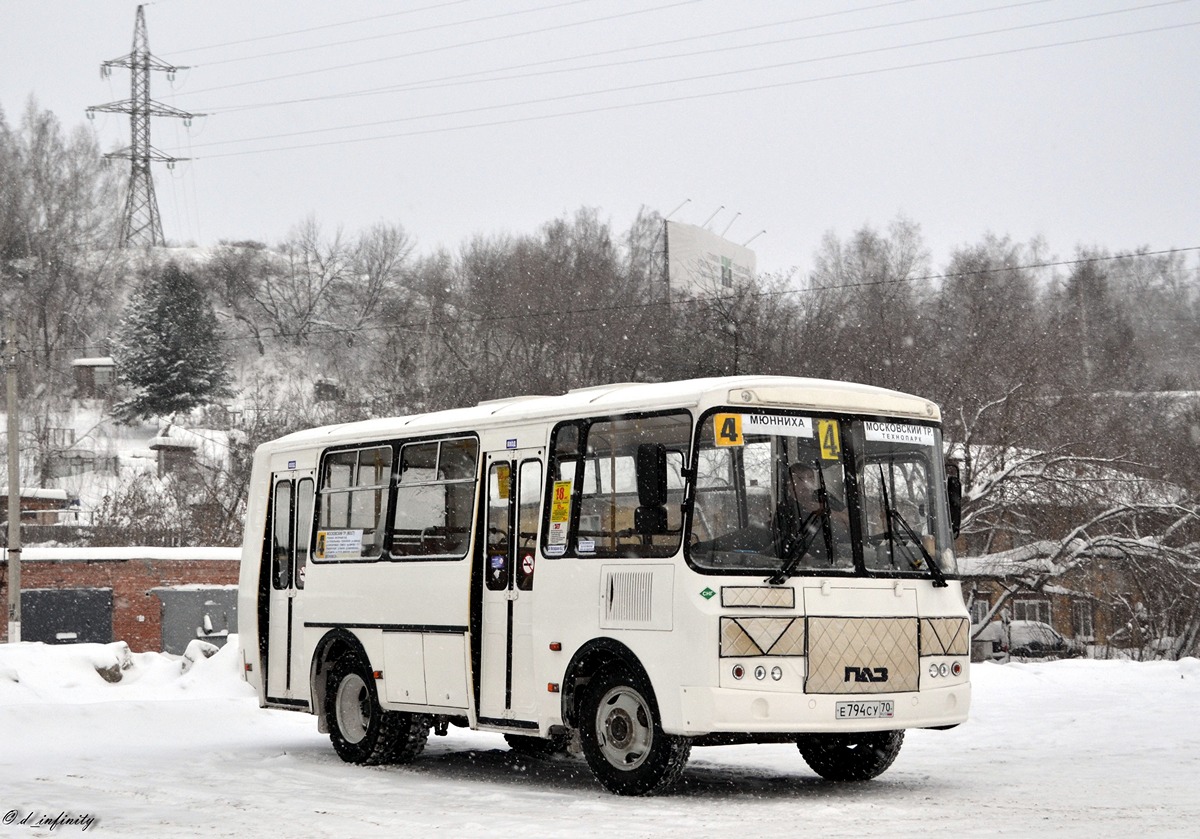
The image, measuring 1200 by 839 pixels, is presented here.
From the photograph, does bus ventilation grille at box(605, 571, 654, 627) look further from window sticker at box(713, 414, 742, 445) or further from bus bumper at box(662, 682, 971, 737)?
window sticker at box(713, 414, 742, 445)

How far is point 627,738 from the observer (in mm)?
11383

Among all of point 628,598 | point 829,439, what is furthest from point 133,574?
point 829,439

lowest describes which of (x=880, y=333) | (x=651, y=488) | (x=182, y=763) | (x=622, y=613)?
(x=182, y=763)

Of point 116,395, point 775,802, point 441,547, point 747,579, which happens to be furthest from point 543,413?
point 116,395

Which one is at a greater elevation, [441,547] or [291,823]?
[441,547]

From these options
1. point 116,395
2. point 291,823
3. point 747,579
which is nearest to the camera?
point 291,823

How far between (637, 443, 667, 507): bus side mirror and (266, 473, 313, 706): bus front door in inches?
211

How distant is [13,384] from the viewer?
3375 centimetres

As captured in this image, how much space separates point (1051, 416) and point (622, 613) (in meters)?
28.9

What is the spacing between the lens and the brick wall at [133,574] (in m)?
33.8

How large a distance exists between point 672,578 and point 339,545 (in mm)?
4893

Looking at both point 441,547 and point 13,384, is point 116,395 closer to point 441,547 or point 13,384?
point 13,384

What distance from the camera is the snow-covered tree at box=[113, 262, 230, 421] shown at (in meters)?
82.9

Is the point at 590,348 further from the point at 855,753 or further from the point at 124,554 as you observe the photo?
the point at 855,753
